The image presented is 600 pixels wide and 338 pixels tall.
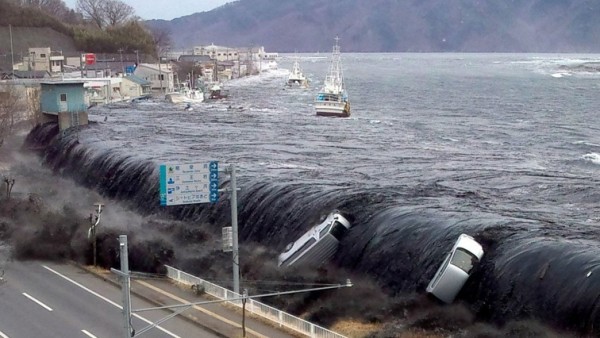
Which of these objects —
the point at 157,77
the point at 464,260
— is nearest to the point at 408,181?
the point at 464,260

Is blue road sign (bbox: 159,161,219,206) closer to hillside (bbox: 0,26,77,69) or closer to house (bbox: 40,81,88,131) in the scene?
house (bbox: 40,81,88,131)

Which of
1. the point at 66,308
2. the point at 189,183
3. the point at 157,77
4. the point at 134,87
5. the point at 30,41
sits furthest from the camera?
the point at 30,41

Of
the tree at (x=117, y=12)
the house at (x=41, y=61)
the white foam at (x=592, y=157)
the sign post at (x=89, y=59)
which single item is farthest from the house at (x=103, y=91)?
the tree at (x=117, y=12)

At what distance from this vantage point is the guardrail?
16953 mm

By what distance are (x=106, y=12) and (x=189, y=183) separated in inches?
5296

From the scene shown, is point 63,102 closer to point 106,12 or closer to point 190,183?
point 190,183

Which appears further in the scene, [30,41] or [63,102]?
[30,41]

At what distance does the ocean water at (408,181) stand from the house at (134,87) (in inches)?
429

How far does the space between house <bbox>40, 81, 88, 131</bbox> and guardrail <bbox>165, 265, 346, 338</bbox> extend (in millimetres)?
27935

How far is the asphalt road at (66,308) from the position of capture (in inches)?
703

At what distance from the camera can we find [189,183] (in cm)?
1867

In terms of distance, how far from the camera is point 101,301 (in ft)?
65.6

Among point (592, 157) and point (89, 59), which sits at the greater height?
point (89, 59)

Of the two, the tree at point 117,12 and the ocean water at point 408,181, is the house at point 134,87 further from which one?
the tree at point 117,12
